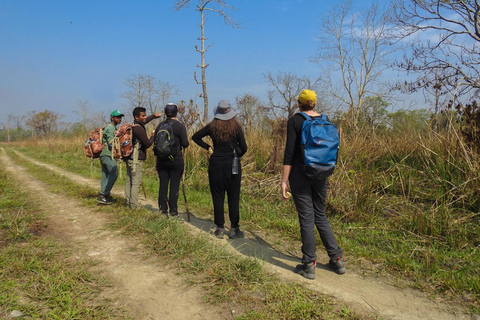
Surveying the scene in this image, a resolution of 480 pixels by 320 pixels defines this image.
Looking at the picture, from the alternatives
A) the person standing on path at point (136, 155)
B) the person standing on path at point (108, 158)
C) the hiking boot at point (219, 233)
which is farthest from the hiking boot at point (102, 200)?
the hiking boot at point (219, 233)

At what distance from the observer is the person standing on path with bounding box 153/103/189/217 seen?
14.2 ft

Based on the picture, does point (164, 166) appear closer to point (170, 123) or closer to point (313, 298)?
point (170, 123)

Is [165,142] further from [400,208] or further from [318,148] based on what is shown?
[400,208]

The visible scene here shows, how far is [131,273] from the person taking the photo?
2.91 metres

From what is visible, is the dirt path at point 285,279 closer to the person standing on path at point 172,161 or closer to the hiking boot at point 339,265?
the hiking boot at point 339,265

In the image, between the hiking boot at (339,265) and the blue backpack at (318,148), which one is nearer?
the blue backpack at (318,148)

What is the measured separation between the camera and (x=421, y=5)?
927 cm

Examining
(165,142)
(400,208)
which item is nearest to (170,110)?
(165,142)

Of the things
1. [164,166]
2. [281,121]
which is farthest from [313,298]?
[281,121]

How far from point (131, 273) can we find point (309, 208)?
182 centimetres

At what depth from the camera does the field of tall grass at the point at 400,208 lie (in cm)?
309

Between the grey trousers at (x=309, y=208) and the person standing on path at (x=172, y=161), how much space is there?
1987 millimetres

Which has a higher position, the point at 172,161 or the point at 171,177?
the point at 172,161

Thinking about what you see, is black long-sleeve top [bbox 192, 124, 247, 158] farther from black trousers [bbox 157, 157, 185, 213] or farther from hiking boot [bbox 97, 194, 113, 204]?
hiking boot [bbox 97, 194, 113, 204]
